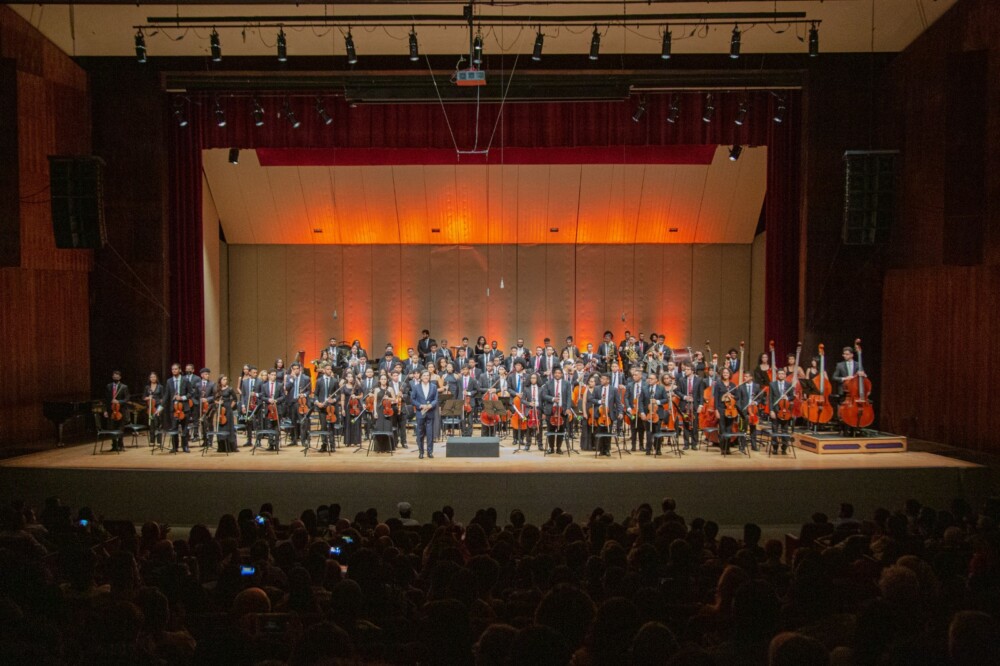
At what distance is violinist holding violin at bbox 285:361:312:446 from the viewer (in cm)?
1298

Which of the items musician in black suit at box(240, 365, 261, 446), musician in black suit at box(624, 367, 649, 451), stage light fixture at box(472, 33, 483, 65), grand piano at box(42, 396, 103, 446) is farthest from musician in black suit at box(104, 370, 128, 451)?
musician in black suit at box(624, 367, 649, 451)

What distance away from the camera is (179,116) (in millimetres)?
14727

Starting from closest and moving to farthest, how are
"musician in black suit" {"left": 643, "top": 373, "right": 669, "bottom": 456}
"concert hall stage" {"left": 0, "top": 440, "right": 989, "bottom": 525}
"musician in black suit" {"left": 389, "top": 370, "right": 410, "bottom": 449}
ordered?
"concert hall stage" {"left": 0, "top": 440, "right": 989, "bottom": 525} → "musician in black suit" {"left": 643, "top": 373, "right": 669, "bottom": 456} → "musician in black suit" {"left": 389, "top": 370, "right": 410, "bottom": 449}

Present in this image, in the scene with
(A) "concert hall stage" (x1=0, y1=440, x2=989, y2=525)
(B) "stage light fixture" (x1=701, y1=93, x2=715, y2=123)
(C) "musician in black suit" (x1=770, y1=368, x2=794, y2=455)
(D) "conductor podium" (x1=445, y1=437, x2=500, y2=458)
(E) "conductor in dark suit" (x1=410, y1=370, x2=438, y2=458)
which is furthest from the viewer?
(B) "stage light fixture" (x1=701, y1=93, x2=715, y2=123)

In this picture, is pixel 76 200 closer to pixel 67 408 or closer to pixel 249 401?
pixel 67 408

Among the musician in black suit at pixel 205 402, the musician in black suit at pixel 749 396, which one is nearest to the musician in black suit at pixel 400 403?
the musician in black suit at pixel 205 402

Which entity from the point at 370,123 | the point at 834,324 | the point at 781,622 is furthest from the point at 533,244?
the point at 781,622

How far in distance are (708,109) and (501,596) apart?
37.8 ft

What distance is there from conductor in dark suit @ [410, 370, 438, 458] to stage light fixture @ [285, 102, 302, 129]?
498cm

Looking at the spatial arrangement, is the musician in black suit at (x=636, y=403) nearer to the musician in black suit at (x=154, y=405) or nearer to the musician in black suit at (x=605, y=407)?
the musician in black suit at (x=605, y=407)

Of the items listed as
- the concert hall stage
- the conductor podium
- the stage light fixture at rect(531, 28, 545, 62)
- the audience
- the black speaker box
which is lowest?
the concert hall stage

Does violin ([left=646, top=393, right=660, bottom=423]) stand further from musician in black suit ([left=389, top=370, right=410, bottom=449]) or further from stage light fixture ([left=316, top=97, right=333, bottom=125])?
stage light fixture ([left=316, top=97, right=333, bottom=125])

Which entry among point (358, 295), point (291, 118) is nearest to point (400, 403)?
point (291, 118)

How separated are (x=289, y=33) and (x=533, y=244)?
297 inches
